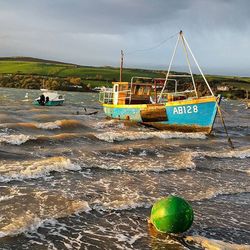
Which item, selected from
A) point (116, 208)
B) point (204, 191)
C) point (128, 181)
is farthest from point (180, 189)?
point (116, 208)

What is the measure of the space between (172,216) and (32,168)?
331 inches

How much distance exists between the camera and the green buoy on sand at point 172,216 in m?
9.59

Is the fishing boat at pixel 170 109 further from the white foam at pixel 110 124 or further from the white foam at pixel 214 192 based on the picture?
the white foam at pixel 214 192

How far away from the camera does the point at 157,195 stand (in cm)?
1396

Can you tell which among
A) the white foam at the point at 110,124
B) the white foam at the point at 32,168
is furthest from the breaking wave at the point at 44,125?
the white foam at the point at 32,168

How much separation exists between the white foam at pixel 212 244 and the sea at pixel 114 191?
22mm

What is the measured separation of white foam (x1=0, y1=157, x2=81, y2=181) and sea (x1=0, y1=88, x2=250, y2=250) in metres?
0.04

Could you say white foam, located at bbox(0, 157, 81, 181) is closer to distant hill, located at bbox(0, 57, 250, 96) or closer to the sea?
the sea

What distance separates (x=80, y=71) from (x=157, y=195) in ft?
440

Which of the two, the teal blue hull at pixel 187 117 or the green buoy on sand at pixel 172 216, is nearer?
the green buoy on sand at pixel 172 216

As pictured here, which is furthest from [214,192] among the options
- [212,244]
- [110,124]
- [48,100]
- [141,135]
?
[48,100]

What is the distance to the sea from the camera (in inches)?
388

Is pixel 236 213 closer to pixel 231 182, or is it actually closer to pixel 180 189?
pixel 180 189

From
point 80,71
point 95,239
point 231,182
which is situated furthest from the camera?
point 80,71
